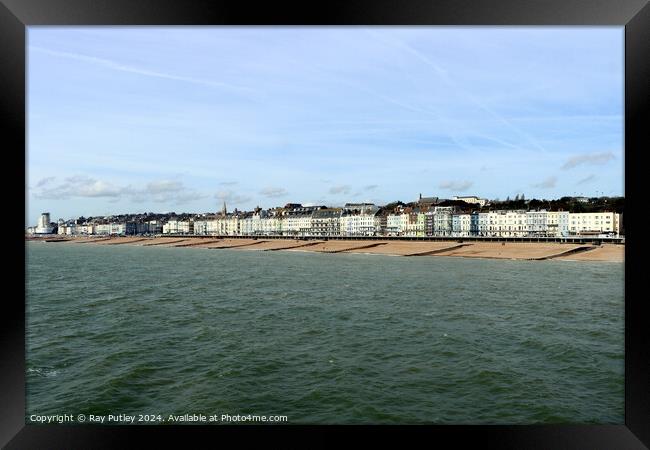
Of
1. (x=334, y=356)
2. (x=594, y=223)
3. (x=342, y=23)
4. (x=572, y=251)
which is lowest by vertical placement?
(x=334, y=356)

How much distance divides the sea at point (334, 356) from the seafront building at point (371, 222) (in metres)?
37.2

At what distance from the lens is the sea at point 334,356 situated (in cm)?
465

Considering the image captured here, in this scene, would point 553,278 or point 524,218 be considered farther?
point 524,218

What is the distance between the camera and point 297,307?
36.6 ft

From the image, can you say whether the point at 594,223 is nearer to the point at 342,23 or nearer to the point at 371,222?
the point at 371,222

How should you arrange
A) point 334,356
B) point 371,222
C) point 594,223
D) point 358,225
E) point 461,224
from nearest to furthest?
point 334,356 < point 594,223 < point 461,224 < point 371,222 < point 358,225

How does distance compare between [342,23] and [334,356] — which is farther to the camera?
[334,356]

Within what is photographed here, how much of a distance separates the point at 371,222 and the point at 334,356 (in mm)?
57113

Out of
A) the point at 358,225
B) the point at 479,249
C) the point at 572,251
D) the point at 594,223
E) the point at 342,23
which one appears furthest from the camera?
the point at 358,225

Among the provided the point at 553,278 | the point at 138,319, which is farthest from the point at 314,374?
the point at 553,278

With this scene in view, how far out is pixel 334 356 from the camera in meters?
6.46

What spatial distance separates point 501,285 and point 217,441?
50.8 feet

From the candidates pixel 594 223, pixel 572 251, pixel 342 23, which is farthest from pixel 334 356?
pixel 594 223

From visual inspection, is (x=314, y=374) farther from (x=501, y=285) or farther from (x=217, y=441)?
(x=501, y=285)
